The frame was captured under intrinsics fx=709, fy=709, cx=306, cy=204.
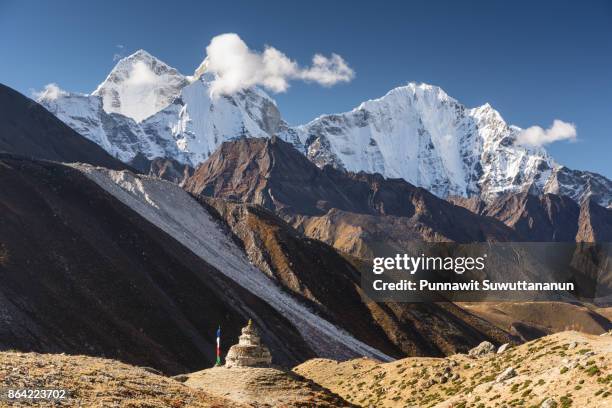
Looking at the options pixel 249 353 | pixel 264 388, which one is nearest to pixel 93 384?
pixel 264 388

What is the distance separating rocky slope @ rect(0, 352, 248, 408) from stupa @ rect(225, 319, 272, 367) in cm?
629

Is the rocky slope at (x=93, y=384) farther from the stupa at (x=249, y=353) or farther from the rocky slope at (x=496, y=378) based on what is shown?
the rocky slope at (x=496, y=378)

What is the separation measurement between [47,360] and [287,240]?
5580 inches

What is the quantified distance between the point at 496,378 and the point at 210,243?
11816 cm

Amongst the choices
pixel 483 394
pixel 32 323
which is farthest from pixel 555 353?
pixel 32 323

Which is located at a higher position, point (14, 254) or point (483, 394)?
point (14, 254)

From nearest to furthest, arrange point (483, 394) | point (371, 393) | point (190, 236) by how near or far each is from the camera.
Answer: point (483, 394) < point (371, 393) < point (190, 236)

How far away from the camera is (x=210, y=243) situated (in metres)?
151

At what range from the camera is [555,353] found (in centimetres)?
3706

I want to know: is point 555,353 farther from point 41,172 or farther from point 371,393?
point 41,172

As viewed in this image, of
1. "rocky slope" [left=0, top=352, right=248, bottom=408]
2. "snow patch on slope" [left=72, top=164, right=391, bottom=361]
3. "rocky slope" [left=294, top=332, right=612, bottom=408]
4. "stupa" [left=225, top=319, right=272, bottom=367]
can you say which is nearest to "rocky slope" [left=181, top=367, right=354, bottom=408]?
"stupa" [left=225, top=319, right=272, bottom=367]

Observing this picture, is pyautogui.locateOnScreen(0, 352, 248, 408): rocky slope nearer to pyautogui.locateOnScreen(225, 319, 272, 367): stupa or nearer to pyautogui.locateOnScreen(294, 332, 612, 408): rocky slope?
pyautogui.locateOnScreen(225, 319, 272, 367): stupa

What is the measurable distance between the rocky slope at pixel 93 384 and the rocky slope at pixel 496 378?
1286 centimetres

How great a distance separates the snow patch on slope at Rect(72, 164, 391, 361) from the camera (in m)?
120
